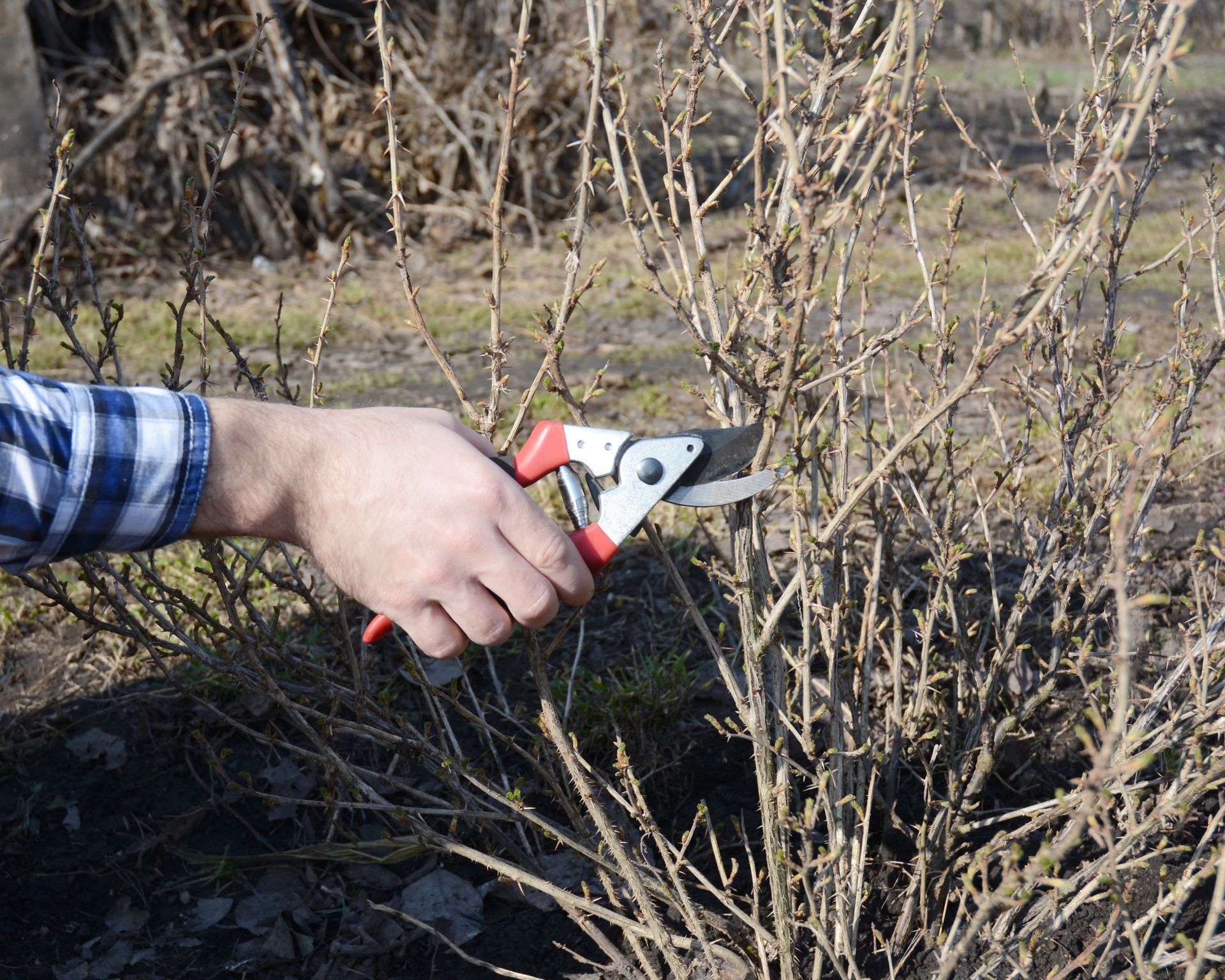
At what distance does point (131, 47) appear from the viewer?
7027mm

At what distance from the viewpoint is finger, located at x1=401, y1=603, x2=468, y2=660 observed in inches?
64.1

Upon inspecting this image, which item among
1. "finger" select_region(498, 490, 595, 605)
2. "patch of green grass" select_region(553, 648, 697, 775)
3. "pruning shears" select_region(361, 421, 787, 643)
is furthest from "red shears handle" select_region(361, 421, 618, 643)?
"patch of green grass" select_region(553, 648, 697, 775)

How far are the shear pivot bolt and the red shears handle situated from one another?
0.37ft

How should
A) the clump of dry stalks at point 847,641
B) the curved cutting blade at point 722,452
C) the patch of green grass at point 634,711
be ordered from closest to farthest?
the clump of dry stalks at point 847,641 → the curved cutting blade at point 722,452 → the patch of green grass at point 634,711

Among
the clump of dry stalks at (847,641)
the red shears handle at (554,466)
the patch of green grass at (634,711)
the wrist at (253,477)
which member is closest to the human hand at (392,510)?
the wrist at (253,477)

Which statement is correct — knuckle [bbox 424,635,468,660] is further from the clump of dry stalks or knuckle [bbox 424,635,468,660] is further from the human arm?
the clump of dry stalks

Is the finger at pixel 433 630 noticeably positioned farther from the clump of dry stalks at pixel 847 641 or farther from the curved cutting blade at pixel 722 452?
the curved cutting blade at pixel 722 452

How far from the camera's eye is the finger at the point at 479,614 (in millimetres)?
1600

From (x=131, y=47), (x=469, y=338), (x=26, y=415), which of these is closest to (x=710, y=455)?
(x=26, y=415)

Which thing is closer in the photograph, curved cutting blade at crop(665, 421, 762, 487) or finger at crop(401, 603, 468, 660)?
finger at crop(401, 603, 468, 660)

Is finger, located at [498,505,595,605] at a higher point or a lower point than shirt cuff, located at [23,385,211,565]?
lower

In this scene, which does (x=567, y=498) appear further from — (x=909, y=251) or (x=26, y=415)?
(x=909, y=251)

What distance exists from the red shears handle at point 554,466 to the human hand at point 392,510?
0.54 feet

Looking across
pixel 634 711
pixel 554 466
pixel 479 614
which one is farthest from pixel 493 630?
pixel 634 711
